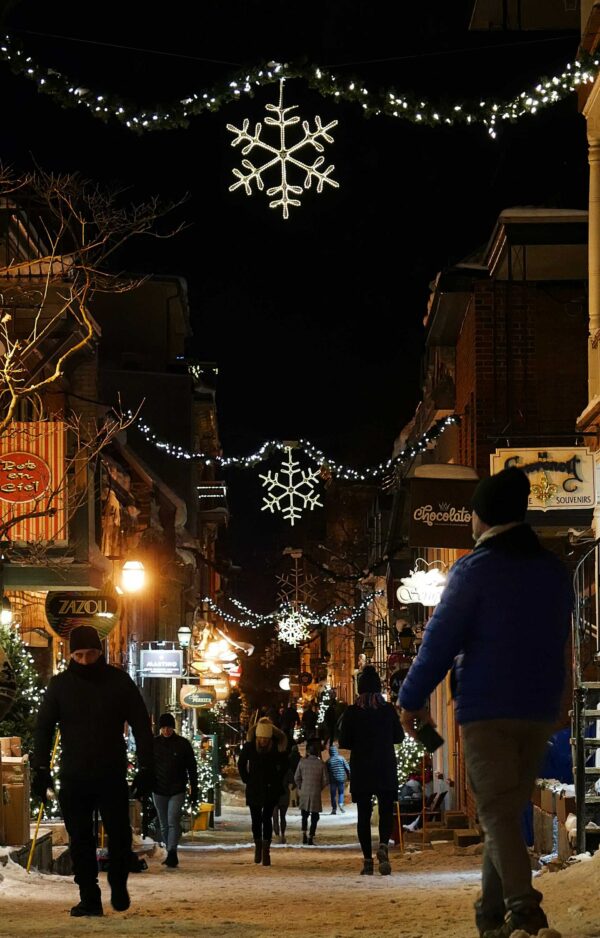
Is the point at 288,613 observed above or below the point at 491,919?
above

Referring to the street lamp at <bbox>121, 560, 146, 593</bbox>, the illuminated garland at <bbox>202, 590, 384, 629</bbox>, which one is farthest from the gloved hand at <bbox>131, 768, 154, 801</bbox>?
the illuminated garland at <bbox>202, 590, 384, 629</bbox>

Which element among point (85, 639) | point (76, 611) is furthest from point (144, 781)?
point (76, 611)

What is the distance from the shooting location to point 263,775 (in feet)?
60.3

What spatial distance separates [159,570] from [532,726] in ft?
121

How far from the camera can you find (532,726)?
236 inches

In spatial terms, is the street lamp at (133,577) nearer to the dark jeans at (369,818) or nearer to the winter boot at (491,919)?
the dark jeans at (369,818)

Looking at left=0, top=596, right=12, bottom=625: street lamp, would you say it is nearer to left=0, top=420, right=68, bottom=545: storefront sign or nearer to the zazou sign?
left=0, top=420, right=68, bottom=545: storefront sign

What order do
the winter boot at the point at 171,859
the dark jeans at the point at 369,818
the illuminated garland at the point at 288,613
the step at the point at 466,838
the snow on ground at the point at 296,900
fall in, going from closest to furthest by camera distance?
the snow on ground at the point at 296,900 < the dark jeans at the point at 369,818 < the winter boot at the point at 171,859 < the step at the point at 466,838 < the illuminated garland at the point at 288,613

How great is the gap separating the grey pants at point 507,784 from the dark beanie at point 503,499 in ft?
2.76

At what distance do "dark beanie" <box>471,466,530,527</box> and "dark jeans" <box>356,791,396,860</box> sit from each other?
9.17 meters

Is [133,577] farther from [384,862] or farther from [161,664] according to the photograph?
[384,862]

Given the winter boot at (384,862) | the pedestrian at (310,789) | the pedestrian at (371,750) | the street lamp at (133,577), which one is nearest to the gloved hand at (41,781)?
the pedestrian at (371,750)

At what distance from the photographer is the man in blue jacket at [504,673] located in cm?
589

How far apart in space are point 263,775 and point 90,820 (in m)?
9.20
